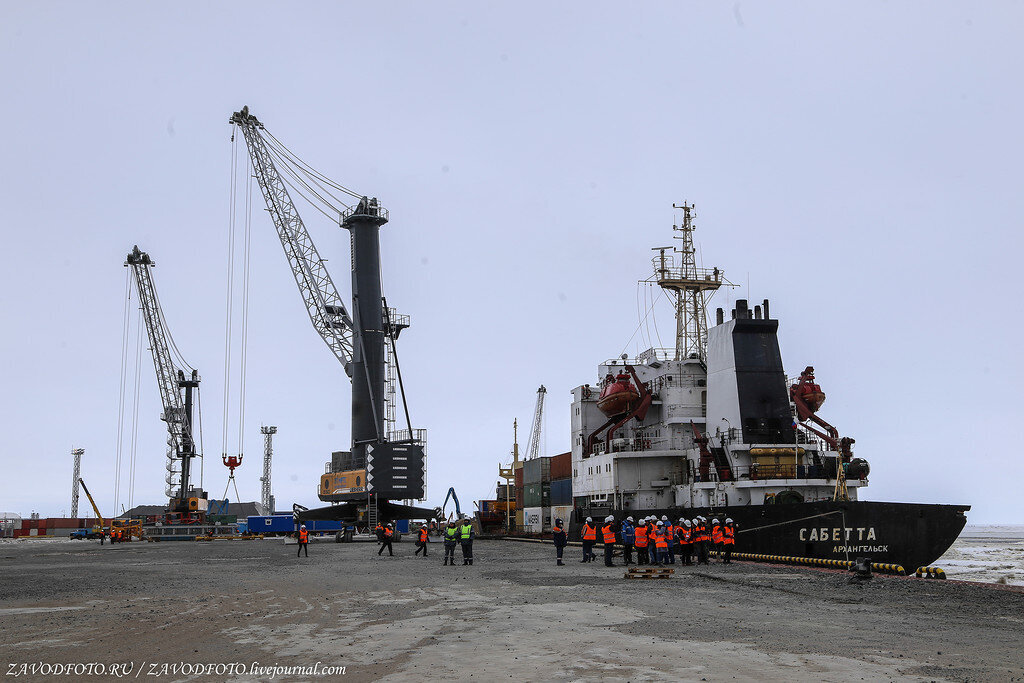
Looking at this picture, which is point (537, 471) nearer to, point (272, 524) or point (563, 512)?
point (563, 512)

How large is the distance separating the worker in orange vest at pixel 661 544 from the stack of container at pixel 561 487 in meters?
20.5

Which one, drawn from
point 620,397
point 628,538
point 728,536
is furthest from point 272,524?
point 728,536

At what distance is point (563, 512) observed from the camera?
52.2 metres

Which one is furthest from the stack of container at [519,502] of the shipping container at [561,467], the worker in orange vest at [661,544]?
the worker in orange vest at [661,544]

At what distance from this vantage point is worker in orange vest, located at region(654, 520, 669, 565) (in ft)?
92.8

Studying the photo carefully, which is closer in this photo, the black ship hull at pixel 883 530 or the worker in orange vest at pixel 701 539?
the black ship hull at pixel 883 530

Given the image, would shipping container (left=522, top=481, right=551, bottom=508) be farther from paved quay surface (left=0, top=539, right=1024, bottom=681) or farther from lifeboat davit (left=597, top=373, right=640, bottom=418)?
paved quay surface (left=0, top=539, right=1024, bottom=681)

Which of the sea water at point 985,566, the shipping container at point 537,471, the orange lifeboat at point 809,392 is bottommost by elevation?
the sea water at point 985,566

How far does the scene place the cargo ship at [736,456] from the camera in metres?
27.8

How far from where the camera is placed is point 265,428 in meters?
147

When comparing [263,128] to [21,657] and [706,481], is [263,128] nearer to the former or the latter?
[706,481]

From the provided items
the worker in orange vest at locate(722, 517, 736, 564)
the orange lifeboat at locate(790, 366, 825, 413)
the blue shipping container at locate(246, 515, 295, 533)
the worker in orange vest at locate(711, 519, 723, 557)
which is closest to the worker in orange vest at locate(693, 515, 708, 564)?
the worker in orange vest at locate(711, 519, 723, 557)

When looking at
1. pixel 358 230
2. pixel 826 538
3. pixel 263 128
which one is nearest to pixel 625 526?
pixel 826 538

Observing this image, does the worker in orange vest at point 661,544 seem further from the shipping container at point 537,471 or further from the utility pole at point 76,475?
the utility pole at point 76,475
